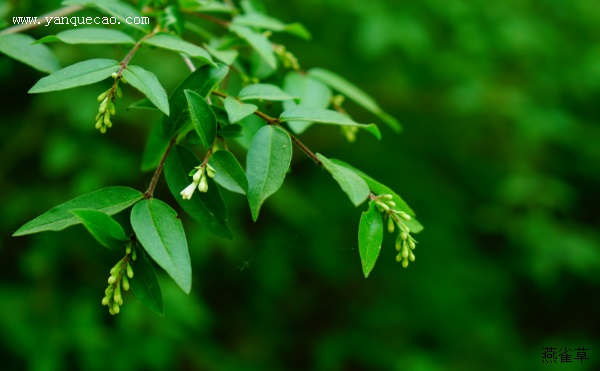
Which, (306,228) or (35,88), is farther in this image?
(306,228)

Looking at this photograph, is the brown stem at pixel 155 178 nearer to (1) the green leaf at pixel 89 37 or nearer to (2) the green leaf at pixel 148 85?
(2) the green leaf at pixel 148 85

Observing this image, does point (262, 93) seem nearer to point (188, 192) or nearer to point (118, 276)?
point (188, 192)

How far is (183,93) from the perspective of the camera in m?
0.89

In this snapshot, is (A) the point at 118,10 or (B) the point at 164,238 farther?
(A) the point at 118,10

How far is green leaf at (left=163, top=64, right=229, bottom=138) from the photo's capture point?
0.88m

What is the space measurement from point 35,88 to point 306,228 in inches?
87.7

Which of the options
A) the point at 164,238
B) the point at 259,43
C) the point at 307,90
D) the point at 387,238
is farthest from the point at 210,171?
the point at 387,238

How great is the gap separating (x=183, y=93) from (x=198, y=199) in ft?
0.62

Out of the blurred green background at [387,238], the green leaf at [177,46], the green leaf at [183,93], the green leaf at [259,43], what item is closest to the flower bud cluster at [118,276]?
the green leaf at [183,93]

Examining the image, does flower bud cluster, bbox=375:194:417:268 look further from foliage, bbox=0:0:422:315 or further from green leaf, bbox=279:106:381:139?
green leaf, bbox=279:106:381:139

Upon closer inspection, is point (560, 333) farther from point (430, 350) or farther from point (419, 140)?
Answer: point (419, 140)

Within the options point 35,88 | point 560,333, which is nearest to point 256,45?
point 35,88

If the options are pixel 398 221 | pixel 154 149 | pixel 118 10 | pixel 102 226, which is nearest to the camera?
pixel 102 226

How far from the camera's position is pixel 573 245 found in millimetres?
2723
